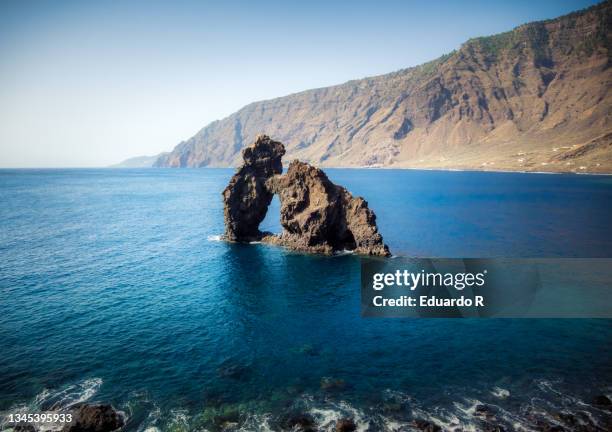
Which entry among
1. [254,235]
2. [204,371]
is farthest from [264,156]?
[204,371]

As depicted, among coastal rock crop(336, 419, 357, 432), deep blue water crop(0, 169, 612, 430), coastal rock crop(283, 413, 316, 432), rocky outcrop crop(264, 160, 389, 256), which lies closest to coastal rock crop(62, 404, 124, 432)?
deep blue water crop(0, 169, 612, 430)

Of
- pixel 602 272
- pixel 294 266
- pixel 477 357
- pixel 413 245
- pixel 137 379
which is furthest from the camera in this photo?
pixel 413 245

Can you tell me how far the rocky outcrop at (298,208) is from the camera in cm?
6825

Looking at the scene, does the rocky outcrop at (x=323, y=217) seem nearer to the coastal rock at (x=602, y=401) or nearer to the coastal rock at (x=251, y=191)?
the coastal rock at (x=251, y=191)

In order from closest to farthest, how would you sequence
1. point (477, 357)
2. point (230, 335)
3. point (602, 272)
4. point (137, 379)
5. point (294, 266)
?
point (137, 379), point (477, 357), point (230, 335), point (602, 272), point (294, 266)

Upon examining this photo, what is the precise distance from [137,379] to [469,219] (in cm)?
9298

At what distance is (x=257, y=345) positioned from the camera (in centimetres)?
3662

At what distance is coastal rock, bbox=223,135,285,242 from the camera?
255 ft

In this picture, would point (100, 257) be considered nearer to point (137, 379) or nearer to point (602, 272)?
point (137, 379)

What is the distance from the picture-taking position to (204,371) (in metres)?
32.1

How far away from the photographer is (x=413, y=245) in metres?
73.7

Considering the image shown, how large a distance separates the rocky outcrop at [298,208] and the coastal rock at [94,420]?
152ft

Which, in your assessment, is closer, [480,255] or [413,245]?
[480,255]

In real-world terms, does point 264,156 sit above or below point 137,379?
above
